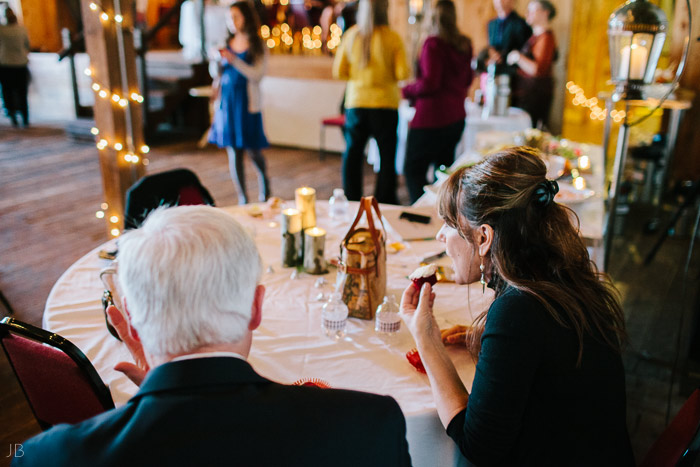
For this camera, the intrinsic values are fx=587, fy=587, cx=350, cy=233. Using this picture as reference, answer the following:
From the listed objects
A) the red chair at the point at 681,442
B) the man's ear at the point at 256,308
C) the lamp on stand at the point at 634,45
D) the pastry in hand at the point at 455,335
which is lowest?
the red chair at the point at 681,442

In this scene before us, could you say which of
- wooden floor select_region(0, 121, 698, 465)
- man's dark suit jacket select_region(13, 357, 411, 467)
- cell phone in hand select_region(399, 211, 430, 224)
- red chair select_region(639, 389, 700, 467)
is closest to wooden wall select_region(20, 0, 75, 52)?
wooden floor select_region(0, 121, 698, 465)

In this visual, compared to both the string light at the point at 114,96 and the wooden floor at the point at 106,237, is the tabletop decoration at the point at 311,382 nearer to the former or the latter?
the wooden floor at the point at 106,237

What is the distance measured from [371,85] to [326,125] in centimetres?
211

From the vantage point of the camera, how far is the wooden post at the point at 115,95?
2.85 meters

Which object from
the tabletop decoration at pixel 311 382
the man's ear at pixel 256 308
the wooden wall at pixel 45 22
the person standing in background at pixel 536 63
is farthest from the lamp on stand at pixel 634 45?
the wooden wall at pixel 45 22

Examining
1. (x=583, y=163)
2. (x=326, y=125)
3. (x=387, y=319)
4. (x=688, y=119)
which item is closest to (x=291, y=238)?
(x=387, y=319)

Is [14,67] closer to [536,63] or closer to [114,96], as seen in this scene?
[114,96]

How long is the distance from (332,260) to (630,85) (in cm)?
123

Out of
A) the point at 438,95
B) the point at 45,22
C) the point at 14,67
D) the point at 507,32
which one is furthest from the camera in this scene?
the point at 45,22

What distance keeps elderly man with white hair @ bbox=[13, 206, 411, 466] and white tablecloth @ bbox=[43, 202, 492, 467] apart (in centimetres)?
44

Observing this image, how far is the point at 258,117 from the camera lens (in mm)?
4418

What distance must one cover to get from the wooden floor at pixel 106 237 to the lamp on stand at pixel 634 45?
902 millimetres

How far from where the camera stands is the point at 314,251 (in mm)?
1845

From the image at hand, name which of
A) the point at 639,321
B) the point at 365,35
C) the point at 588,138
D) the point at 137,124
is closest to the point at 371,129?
the point at 365,35
